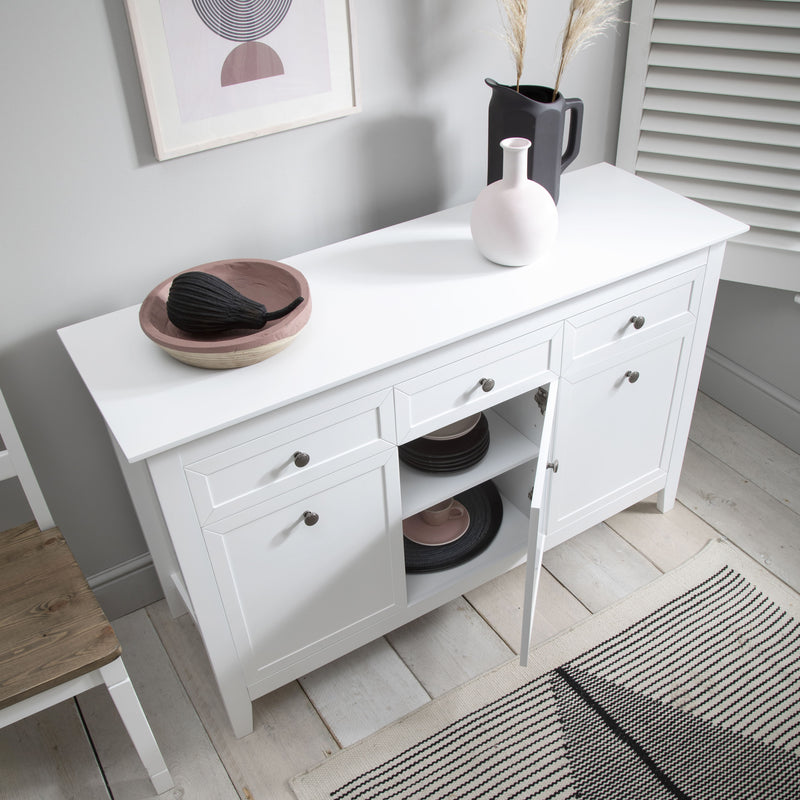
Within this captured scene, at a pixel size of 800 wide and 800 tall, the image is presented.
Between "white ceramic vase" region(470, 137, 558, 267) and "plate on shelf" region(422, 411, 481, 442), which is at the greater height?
"white ceramic vase" region(470, 137, 558, 267)

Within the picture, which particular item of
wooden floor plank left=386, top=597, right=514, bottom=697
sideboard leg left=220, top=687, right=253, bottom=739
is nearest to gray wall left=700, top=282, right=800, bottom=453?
wooden floor plank left=386, top=597, right=514, bottom=697

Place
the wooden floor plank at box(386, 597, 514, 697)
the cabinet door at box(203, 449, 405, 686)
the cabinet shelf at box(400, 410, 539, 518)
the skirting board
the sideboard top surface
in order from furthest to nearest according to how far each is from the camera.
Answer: the skirting board, the wooden floor plank at box(386, 597, 514, 697), the cabinet shelf at box(400, 410, 539, 518), the cabinet door at box(203, 449, 405, 686), the sideboard top surface

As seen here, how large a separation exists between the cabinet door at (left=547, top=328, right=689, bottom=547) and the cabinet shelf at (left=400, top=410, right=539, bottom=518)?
9cm

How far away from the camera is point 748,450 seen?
99.0 inches

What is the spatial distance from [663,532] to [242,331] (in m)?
1.31

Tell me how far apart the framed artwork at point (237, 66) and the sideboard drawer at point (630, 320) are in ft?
2.26

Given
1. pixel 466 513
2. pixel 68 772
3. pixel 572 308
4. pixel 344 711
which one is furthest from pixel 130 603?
pixel 572 308

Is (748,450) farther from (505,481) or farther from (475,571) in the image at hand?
(475,571)

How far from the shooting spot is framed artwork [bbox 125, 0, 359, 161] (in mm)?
1525

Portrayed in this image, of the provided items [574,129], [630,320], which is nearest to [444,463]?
[630,320]

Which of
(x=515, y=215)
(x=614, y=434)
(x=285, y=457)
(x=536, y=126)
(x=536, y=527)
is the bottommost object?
(x=614, y=434)

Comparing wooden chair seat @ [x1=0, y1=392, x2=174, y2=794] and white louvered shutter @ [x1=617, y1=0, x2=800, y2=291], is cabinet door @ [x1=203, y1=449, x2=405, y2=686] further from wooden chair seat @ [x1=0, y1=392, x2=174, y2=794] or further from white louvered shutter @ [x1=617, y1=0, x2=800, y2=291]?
white louvered shutter @ [x1=617, y1=0, x2=800, y2=291]

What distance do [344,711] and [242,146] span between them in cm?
123

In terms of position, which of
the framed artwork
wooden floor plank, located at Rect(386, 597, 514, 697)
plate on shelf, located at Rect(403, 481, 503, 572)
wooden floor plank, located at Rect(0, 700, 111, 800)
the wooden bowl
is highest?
the framed artwork
